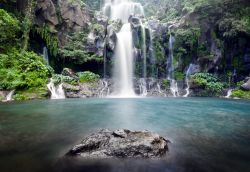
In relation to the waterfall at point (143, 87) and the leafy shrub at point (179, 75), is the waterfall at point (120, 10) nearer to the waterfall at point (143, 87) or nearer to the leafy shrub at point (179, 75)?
the leafy shrub at point (179, 75)

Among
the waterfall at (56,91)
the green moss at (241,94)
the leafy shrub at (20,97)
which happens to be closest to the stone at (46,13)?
the waterfall at (56,91)

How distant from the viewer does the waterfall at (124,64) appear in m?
28.7

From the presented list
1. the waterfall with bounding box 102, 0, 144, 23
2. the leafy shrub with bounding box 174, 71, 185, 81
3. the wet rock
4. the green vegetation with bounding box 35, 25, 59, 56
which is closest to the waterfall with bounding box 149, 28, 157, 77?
the leafy shrub with bounding box 174, 71, 185, 81

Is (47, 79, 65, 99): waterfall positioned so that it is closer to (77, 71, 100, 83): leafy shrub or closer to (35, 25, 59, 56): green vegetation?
(77, 71, 100, 83): leafy shrub

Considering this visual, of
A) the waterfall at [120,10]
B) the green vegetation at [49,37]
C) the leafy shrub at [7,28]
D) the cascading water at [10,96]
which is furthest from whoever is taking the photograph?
the waterfall at [120,10]

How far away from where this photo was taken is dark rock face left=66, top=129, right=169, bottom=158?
5.25 meters

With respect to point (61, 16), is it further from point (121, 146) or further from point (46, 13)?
point (121, 146)

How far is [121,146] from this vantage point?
215 inches

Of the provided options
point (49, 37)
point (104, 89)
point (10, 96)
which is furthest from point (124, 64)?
point (10, 96)

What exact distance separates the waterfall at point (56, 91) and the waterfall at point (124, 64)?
23.9 feet

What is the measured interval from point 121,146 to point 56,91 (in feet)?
59.7

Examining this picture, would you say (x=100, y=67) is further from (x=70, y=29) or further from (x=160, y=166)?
(x=160, y=166)

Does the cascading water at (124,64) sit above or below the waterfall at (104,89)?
above

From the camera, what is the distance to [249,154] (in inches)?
218
